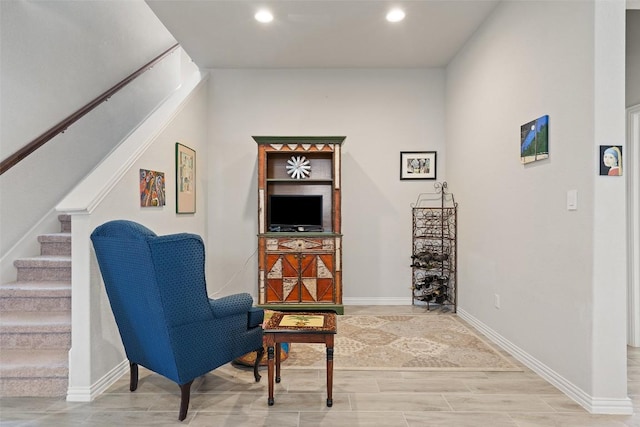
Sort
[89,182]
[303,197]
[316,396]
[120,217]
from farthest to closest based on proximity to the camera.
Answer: [303,197] → [120,217] → [89,182] → [316,396]

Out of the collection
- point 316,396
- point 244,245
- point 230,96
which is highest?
point 230,96

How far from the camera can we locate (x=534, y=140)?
2.82 meters

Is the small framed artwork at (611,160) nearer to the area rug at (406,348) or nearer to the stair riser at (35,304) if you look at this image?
the area rug at (406,348)

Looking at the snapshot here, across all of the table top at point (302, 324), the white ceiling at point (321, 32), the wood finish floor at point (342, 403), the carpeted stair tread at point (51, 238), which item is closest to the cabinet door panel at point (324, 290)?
the wood finish floor at point (342, 403)

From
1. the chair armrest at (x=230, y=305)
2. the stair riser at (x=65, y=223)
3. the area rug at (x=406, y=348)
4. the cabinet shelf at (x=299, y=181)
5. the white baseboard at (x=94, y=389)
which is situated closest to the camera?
the chair armrest at (x=230, y=305)

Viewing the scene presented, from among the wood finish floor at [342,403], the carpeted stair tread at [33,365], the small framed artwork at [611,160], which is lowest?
the wood finish floor at [342,403]

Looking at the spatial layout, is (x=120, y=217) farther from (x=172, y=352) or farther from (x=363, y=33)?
(x=363, y=33)

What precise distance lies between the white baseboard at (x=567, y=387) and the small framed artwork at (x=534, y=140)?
155 cm

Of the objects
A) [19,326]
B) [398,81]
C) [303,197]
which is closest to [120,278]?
[19,326]

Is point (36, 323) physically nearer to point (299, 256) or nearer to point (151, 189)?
point (151, 189)

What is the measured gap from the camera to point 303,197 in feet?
15.2

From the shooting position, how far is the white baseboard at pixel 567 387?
87.7 inches

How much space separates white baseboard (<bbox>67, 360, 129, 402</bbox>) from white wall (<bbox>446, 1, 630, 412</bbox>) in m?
3.16

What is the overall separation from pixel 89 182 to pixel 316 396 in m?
2.19
